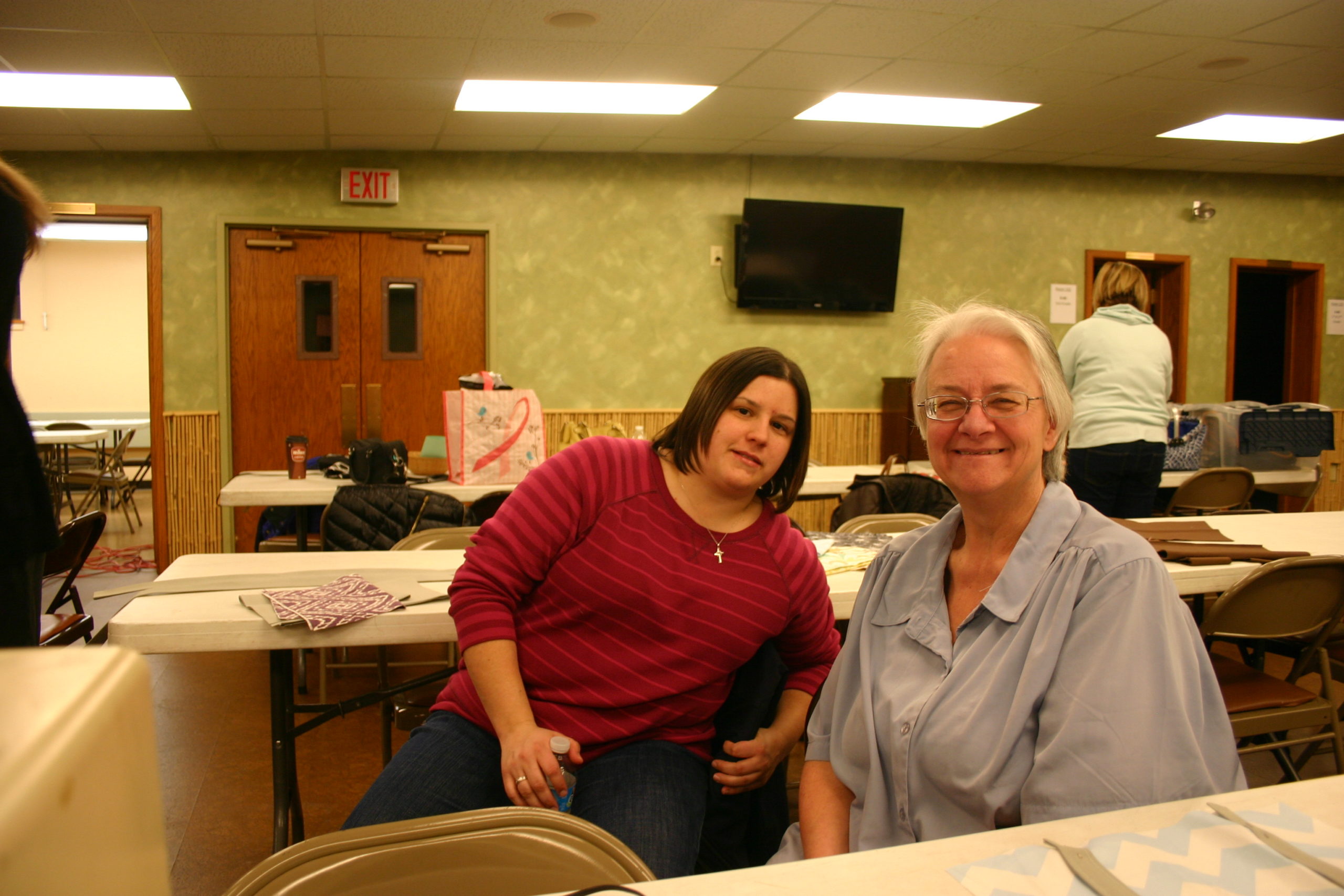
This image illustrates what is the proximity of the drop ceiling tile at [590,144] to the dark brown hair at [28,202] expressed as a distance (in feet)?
14.6

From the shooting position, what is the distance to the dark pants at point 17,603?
5.49ft

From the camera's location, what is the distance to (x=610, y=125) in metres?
5.69

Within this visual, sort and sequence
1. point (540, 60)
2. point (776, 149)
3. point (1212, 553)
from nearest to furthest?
1. point (1212, 553)
2. point (540, 60)
3. point (776, 149)

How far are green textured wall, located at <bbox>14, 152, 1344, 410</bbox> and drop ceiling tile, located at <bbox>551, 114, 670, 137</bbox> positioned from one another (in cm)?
58

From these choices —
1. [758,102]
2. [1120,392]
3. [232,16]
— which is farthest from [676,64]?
[1120,392]

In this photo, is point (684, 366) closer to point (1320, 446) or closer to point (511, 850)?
point (1320, 446)

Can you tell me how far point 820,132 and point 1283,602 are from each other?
4496mm

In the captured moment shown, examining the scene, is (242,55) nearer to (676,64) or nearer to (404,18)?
(404,18)

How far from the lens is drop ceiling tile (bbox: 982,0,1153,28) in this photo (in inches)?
154

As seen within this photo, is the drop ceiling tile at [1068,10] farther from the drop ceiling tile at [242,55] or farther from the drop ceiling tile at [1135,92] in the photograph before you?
the drop ceiling tile at [242,55]

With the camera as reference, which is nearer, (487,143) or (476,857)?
(476,857)

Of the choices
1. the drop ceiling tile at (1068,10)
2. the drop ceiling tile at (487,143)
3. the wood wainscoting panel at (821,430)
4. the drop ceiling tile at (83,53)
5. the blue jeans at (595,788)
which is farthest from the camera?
the wood wainscoting panel at (821,430)

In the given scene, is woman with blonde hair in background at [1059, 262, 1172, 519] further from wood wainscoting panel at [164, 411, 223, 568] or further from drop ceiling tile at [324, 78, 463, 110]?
wood wainscoting panel at [164, 411, 223, 568]

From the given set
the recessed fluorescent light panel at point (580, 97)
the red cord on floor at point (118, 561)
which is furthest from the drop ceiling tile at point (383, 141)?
the red cord on floor at point (118, 561)
